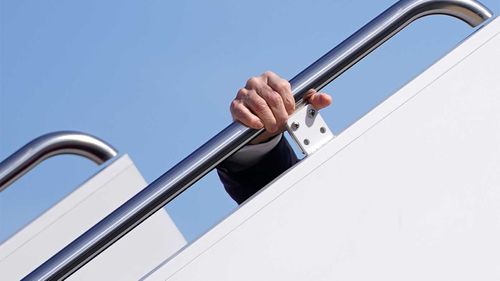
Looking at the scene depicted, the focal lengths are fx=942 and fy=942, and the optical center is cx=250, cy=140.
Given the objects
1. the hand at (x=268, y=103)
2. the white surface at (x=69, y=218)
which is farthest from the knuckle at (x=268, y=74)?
the white surface at (x=69, y=218)

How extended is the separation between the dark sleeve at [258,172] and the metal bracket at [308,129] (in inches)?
9.0

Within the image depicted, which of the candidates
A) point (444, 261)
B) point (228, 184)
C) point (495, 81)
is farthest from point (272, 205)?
point (228, 184)

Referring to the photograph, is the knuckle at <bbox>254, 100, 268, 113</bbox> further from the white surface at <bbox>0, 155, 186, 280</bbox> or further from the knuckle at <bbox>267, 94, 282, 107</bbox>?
the white surface at <bbox>0, 155, 186, 280</bbox>

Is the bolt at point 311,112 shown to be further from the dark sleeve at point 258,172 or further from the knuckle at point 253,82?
the dark sleeve at point 258,172

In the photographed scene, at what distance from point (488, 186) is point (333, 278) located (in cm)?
23

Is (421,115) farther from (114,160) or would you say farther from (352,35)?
(114,160)

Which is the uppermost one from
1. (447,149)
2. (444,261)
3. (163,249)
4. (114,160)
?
(114,160)

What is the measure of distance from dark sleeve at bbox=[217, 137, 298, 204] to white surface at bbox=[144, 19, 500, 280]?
0.34m

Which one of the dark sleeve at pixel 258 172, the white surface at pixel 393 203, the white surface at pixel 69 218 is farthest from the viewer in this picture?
the white surface at pixel 69 218

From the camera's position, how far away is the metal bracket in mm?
1201

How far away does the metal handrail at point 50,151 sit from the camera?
1.54 metres

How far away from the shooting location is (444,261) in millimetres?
1125

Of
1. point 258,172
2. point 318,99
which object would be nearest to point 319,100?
point 318,99

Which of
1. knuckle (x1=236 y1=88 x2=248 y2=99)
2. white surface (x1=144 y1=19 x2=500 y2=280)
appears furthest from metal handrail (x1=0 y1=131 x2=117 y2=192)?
white surface (x1=144 y1=19 x2=500 y2=280)
